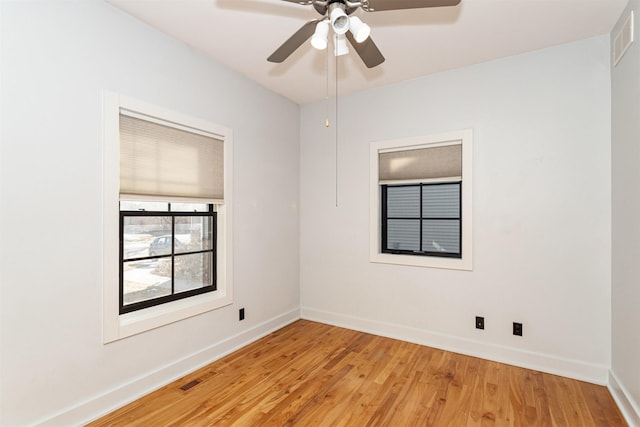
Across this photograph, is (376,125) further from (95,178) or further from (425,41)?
(95,178)

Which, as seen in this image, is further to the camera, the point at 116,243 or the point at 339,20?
the point at 116,243

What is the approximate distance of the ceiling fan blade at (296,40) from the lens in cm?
171

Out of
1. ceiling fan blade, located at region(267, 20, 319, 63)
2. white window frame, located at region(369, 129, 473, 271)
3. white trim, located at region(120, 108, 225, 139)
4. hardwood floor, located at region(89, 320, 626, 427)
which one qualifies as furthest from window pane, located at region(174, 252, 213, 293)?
ceiling fan blade, located at region(267, 20, 319, 63)

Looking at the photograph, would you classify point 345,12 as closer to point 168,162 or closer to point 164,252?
point 168,162

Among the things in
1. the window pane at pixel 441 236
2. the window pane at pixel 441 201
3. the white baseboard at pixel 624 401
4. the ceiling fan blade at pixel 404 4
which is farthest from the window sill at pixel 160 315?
the white baseboard at pixel 624 401

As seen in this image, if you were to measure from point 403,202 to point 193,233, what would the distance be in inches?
87.2

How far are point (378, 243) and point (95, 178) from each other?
265 cm

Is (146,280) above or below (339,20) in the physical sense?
below

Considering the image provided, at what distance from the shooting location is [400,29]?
7.90 ft

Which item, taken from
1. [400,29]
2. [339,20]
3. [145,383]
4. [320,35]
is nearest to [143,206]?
[145,383]

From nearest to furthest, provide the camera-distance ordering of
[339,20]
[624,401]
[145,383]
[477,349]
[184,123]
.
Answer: [339,20] → [624,401] → [145,383] → [184,123] → [477,349]

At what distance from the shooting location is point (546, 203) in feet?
8.71

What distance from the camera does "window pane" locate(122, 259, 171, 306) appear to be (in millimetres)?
2361

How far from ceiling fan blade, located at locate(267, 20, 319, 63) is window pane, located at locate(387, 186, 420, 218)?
79.8 inches
